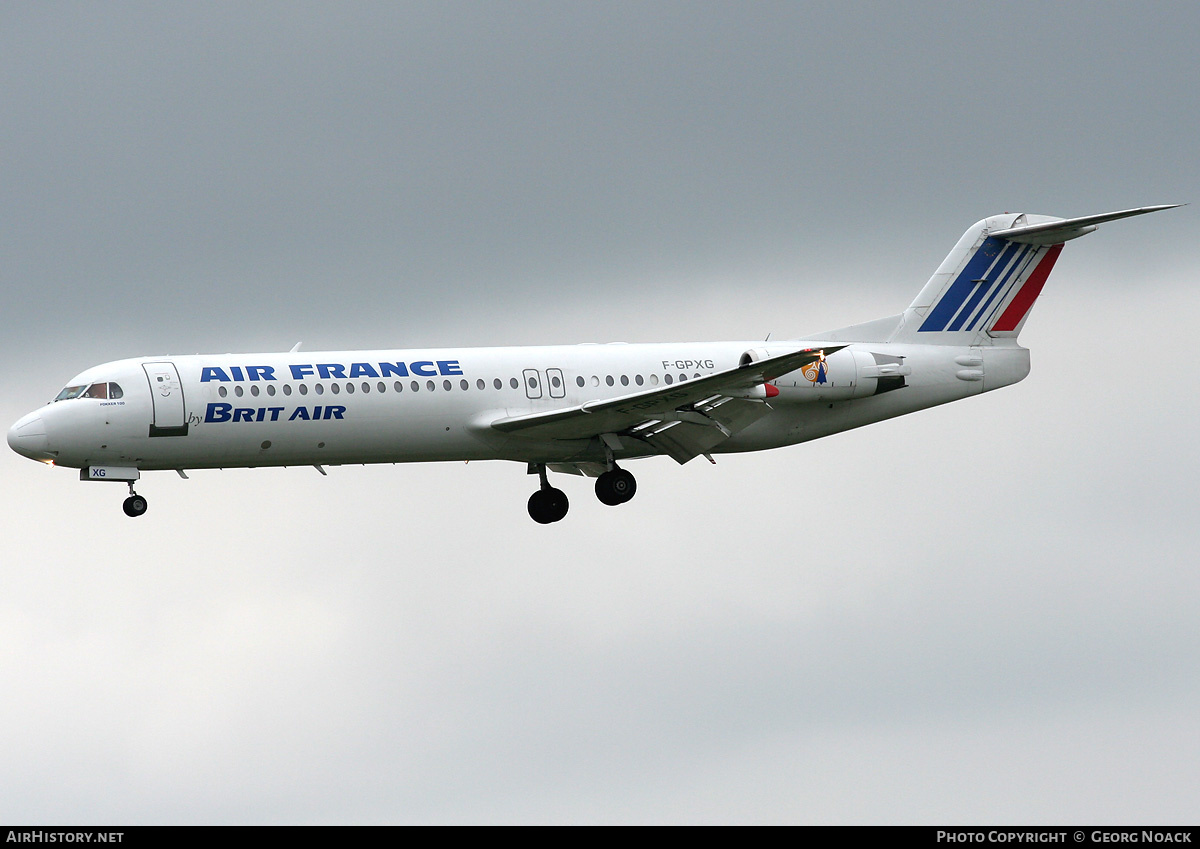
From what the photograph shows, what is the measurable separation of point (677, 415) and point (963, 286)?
11.4m

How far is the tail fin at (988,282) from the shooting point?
194 ft

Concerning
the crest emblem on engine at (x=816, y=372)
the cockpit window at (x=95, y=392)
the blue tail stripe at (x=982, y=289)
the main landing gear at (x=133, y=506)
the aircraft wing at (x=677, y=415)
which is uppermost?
the blue tail stripe at (x=982, y=289)

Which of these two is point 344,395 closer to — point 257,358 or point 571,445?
point 257,358

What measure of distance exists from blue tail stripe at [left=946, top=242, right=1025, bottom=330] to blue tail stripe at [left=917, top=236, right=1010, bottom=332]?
0.13m

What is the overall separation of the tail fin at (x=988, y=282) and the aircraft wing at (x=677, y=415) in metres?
7.44

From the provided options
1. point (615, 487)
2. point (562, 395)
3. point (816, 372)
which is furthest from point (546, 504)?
point (816, 372)

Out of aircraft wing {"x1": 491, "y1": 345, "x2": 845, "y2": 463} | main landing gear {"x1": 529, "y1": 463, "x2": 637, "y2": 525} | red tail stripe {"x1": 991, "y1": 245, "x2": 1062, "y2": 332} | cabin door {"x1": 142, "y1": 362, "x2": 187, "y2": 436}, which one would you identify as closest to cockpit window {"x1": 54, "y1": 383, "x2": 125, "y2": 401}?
cabin door {"x1": 142, "y1": 362, "x2": 187, "y2": 436}

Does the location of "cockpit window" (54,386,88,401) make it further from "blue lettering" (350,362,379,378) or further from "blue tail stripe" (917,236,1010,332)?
"blue tail stripe" (917,236,1010,332)

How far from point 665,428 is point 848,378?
599 centimetres

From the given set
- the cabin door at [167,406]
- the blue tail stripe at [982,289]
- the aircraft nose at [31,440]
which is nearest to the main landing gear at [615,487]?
the blue tail stripe at [982,289]

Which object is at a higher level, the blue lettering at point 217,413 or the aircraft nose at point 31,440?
the blue lettering at point 217,413

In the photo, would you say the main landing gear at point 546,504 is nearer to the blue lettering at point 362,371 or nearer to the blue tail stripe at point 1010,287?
the blue lettering at point 362,371

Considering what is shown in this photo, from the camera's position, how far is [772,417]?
56781mm

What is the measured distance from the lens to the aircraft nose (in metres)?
50.2
